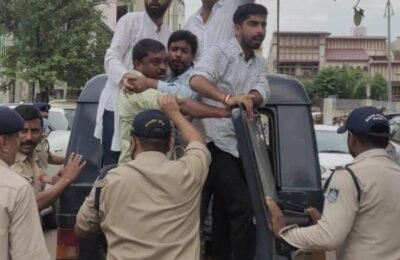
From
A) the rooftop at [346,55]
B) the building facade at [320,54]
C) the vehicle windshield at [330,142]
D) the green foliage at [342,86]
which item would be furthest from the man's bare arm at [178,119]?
the rooftop at [346,55]

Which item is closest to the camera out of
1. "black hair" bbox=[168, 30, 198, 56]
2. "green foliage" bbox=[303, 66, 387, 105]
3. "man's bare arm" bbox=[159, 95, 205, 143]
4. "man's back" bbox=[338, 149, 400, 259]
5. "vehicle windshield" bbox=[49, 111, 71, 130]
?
"man's back" bbox=[338, 149, 400, 259]

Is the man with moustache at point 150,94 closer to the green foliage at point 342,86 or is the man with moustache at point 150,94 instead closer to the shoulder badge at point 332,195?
the shoulder badge at point 332,195

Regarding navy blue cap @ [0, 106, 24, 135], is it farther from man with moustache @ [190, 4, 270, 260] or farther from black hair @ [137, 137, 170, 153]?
man with moustache @ [190, 4, 270, 260]

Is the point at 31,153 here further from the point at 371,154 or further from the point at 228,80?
the point at 371,154

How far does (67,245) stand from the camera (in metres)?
4.20

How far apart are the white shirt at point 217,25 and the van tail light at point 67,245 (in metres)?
1.51

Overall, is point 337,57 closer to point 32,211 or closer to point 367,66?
point 367,66

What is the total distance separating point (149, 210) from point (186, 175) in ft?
0.82

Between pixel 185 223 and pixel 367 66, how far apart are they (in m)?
95.0

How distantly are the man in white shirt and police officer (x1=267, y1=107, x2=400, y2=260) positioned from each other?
140 cm

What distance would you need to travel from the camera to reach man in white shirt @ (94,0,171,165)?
444cm

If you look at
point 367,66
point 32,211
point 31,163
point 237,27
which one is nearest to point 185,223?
point 32,211

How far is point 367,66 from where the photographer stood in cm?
9531

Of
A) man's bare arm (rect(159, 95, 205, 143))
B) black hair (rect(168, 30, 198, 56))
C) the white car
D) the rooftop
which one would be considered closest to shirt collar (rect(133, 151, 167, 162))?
man's bare arm (rect(159, 95, 205, 143))
